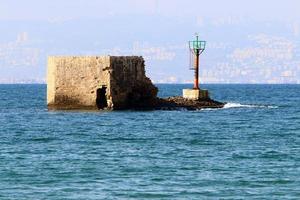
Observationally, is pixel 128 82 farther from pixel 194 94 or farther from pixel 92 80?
pixel 194 94

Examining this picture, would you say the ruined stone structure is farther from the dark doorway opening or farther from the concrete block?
the concrete block

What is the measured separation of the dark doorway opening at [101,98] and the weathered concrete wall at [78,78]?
245 millimetres

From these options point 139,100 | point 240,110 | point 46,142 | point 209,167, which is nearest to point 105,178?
point 209,167

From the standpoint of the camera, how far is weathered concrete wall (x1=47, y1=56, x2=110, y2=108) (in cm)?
4725

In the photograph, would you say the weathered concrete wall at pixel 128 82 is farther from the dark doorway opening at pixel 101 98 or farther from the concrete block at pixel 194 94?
the concrete block at pixel 194 94

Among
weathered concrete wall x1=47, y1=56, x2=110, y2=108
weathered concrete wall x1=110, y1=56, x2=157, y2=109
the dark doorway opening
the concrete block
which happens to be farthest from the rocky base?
weathered concrete wall x1=47, y1=56, x2=110, y2=108

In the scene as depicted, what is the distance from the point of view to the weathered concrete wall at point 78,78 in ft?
155

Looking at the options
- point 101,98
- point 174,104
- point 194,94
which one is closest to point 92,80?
point 101,98

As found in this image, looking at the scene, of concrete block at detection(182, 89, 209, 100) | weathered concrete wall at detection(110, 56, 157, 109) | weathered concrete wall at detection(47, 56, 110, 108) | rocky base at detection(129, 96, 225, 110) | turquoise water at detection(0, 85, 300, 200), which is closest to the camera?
turquoise water at detection(0, 85, 300, 200)

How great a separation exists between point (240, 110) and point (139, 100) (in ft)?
24.1

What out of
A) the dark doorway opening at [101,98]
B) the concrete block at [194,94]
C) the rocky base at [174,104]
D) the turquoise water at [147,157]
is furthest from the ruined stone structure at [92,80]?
the concrete block at [194,94]

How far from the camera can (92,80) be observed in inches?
1860

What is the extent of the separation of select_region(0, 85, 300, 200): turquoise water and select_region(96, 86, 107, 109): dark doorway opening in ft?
2.89

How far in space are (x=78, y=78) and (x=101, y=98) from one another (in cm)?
164
